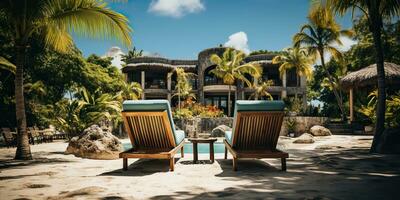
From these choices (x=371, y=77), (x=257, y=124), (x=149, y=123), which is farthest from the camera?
(x=371, y=77)

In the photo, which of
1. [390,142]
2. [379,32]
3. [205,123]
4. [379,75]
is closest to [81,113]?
[379,75]

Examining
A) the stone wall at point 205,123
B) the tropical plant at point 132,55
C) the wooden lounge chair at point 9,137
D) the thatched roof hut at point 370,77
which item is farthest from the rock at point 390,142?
the tropical plant at point 132,55

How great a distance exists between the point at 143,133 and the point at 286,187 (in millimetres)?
2867

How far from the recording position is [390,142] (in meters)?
7.29

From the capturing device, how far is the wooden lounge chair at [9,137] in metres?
10.1

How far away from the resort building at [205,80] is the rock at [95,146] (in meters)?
21.3

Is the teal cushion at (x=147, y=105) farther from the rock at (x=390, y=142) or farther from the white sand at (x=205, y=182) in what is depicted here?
the rock at (x=390, y=142)

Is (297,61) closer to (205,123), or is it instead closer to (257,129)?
(205,123)

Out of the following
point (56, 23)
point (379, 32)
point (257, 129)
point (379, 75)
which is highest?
point (56, 23)

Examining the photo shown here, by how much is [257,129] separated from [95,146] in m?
4.28

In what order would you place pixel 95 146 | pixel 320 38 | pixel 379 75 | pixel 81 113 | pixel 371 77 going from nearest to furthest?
pixel 95 146 → pixel 379 75 → pixel 81 113 → pixel 371 77 → pixel 320 38

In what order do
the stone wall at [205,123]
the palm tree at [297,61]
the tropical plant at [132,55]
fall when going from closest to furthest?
the stone wall at [205,123] < the palm tree at [297,61] < the tropical plant at [132,55]

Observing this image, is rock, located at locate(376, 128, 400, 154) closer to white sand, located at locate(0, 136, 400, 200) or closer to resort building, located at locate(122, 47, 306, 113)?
white sand, located at locate(0, 136, 400, 200)

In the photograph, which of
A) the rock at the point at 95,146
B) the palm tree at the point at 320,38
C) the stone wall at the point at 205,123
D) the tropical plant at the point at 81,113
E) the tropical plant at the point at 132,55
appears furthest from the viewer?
the tropical plant at the point at 132,55
